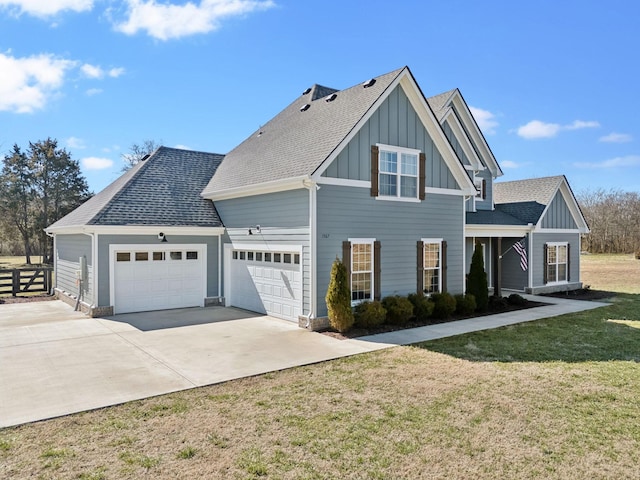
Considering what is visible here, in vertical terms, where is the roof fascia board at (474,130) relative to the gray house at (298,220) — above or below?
above

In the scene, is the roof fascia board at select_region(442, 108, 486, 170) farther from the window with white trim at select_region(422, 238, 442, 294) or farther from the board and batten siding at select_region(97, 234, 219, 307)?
the board and batten siding at select_region(97, 234, 219, 307)

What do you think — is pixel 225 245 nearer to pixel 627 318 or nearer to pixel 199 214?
pixel 199 214

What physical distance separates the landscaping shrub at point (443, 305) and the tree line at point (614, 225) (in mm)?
38949

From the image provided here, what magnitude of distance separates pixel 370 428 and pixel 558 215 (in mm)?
18019

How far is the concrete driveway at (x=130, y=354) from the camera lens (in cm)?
636

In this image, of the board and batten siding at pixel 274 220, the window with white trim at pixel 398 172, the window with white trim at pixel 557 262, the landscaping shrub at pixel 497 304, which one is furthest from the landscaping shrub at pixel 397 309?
the window with white trim at pixel 557 262

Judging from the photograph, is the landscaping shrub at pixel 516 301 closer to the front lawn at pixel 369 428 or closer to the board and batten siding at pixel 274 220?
the front lawn at pixel 369 428

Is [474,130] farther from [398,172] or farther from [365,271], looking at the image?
[365,271]

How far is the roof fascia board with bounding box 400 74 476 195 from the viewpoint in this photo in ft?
41.4

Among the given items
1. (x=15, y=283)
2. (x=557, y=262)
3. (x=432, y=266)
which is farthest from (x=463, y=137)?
(x=15, y=283)

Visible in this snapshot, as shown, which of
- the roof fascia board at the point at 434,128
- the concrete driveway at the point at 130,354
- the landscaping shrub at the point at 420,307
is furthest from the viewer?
the roof fascia board at the point at 434,128

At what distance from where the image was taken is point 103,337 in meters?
10.1

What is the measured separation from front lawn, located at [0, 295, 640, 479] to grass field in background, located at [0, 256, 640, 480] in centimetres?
2

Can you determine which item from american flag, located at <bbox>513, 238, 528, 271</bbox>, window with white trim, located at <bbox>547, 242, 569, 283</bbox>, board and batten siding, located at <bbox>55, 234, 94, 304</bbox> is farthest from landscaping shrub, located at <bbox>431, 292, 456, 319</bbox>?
board and batten siding, located at <bbox>55, 234, 94, 304</bbox>
